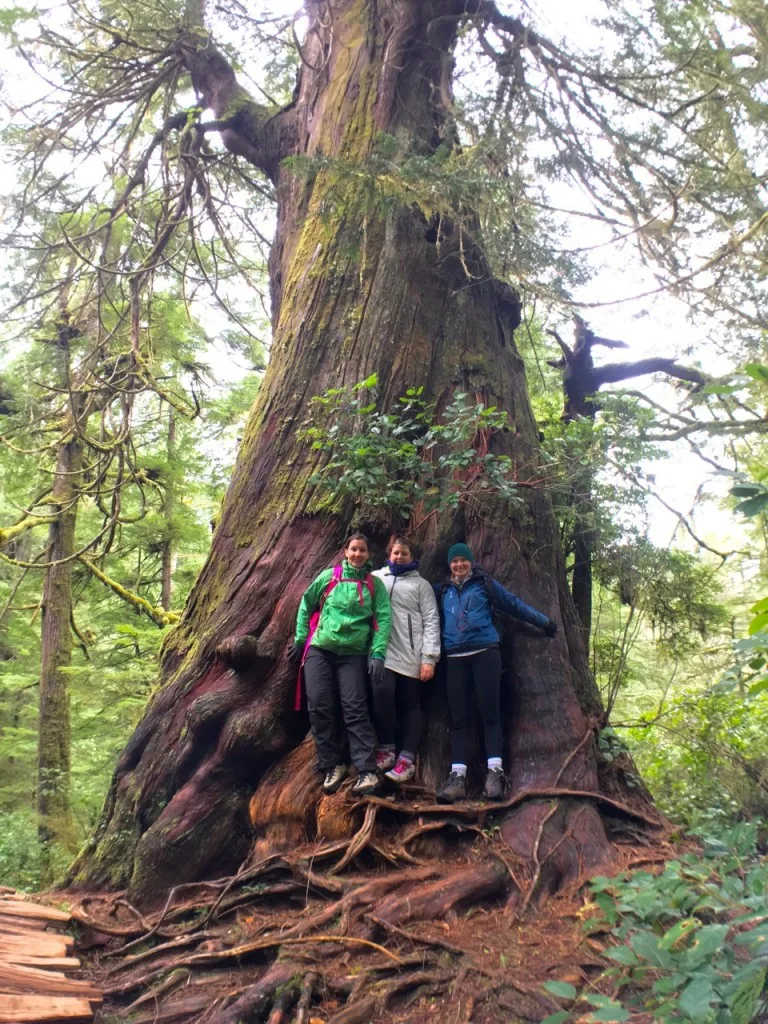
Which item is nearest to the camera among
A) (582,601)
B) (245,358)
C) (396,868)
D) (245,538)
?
(396,868)

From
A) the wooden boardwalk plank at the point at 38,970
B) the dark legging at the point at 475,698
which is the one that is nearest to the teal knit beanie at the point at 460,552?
the dark legging at the point at 475,698

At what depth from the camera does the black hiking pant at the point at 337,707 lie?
425 centimetres

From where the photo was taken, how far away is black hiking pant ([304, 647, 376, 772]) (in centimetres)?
425

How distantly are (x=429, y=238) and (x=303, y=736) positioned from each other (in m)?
4.45

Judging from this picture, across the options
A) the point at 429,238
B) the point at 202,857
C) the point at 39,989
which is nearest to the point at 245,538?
the point at 202,857

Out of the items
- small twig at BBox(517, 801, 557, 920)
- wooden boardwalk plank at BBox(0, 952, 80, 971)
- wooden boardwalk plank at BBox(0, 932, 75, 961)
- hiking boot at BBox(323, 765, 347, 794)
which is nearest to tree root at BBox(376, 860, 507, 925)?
small twig at BBox(517, 801, 557, 920)

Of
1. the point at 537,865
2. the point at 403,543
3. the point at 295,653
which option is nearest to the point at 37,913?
the point at 295,653

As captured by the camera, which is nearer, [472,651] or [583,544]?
[472,651]

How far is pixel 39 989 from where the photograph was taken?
116 inches

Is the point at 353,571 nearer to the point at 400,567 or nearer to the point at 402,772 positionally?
the point at 400,567

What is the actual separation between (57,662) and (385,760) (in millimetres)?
6706

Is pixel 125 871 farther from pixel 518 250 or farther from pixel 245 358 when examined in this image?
pixel 245 358

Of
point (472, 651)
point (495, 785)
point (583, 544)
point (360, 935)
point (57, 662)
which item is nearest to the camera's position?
point (360, 935)

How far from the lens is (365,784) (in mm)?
4090
